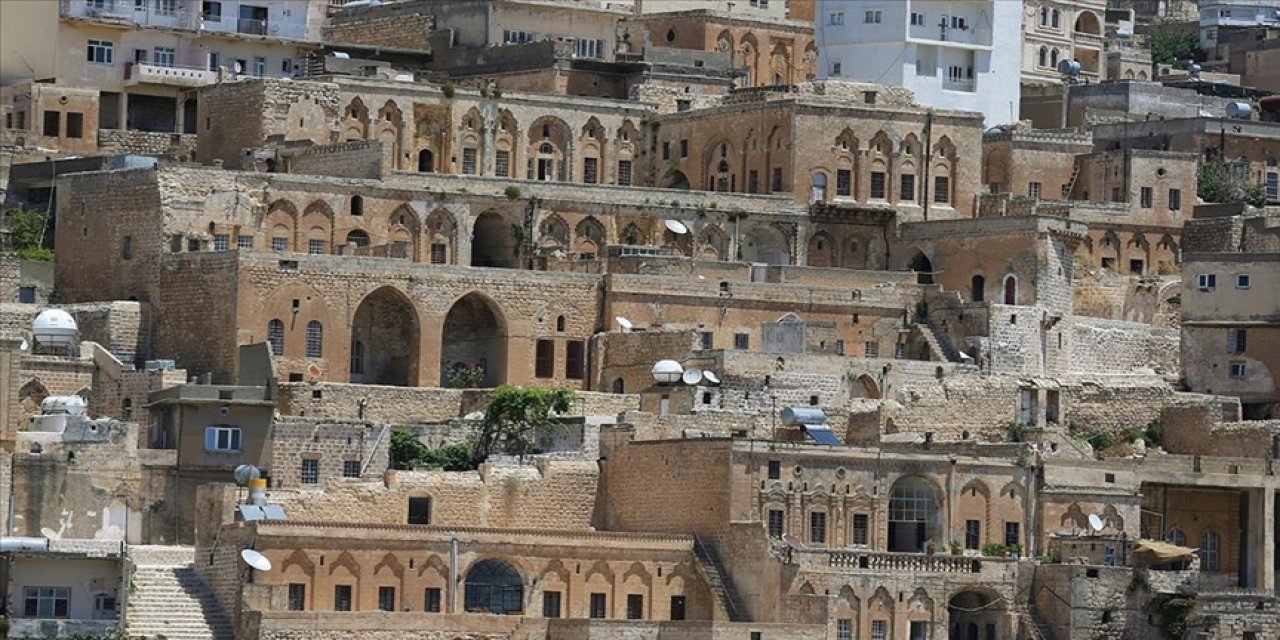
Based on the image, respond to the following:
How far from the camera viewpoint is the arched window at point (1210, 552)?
280 feet

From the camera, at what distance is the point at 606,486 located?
3214 inches

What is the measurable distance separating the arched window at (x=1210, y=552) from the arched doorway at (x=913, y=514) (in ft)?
23.3

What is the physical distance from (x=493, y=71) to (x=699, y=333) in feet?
48.4

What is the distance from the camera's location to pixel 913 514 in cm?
8125

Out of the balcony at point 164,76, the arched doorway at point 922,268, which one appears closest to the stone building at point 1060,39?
the arched doorway at point 922,268

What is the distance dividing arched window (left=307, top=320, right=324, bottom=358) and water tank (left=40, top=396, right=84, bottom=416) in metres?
6.42

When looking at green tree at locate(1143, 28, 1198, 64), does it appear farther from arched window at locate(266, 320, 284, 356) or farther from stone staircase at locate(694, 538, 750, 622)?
stone staircase at locate(694, 538, 750, 622)

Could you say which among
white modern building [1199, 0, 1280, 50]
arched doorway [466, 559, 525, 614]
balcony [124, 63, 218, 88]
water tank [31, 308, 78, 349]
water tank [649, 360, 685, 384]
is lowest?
arched doorway [466, 559, 525, 614]

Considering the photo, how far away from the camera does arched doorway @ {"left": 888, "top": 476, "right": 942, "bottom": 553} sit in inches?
3194

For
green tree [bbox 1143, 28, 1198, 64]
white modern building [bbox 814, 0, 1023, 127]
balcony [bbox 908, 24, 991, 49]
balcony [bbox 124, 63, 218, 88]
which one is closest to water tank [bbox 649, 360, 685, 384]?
balcony [bbox 124, 63, 218, 88]

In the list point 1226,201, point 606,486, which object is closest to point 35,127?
point 606,486

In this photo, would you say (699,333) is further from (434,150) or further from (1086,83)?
(1086,83)

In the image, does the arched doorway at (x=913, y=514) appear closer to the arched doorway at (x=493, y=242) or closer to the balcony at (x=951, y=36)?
the arched doorway at (x=493, y=242)

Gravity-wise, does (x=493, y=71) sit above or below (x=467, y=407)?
above
